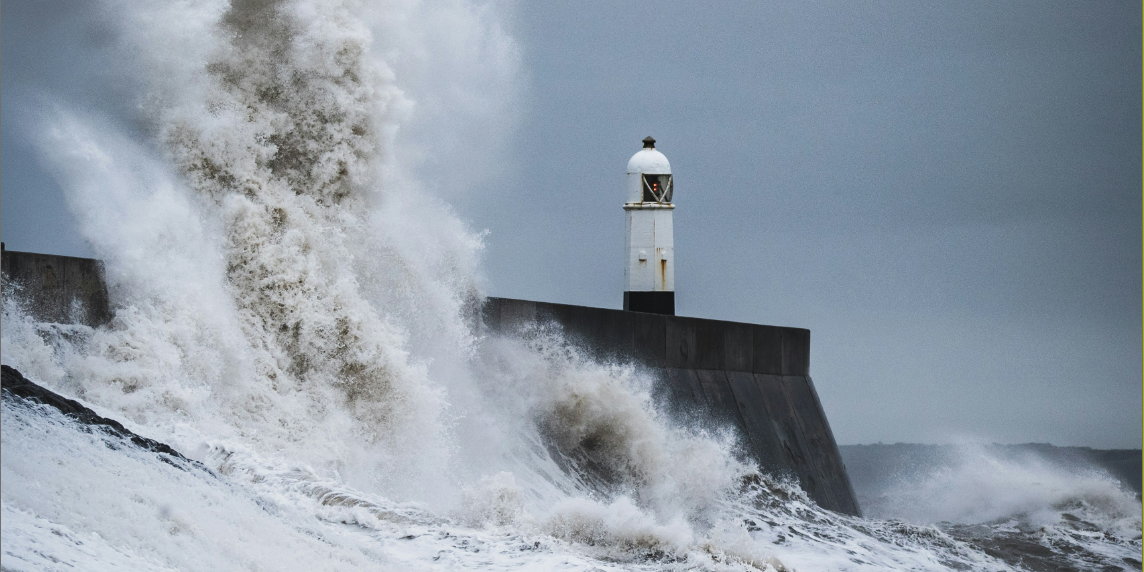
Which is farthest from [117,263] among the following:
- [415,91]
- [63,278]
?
[415,91]

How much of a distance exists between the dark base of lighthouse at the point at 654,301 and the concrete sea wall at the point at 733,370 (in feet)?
3.72

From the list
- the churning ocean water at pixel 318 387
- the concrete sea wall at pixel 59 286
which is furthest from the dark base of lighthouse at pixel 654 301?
the concrete sea wall at pixel 59 286

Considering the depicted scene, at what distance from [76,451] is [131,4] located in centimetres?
451

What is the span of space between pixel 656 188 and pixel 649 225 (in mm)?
454

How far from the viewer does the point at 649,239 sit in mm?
13812

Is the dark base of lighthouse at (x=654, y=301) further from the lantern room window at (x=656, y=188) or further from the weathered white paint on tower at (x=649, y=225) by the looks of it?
the lantern room window at (x=656, y=188)

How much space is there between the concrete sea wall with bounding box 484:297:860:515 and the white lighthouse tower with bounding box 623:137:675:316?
127cm

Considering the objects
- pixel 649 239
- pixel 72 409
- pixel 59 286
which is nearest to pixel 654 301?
pixel 649 239

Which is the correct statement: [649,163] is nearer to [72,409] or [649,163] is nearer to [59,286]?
[59,286]

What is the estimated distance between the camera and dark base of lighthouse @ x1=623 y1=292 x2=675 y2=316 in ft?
45.0

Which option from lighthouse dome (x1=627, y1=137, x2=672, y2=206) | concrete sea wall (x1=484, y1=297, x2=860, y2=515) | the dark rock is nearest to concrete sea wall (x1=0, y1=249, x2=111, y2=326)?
the dark rock

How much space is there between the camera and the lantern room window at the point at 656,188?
14.0m

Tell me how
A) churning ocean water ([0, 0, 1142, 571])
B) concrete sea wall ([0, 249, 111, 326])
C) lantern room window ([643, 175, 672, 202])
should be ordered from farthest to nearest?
lantern room window ([643, 175, 672, 202])
concrete sea wall ([0, 249, 111, 326])
churning ocean water ([0, 0, 1142, 571])

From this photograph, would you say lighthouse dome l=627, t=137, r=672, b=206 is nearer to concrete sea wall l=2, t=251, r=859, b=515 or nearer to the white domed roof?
the white domed roof
